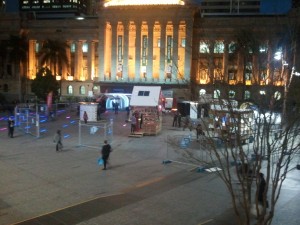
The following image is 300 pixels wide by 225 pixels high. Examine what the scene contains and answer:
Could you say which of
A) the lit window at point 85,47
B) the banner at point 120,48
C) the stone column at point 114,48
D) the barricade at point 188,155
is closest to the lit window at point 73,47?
the lit window at point 85,47

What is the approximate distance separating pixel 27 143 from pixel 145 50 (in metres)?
47.1

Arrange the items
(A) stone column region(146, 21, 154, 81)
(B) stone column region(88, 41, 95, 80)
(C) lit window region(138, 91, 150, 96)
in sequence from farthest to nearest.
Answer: (B) stone column region(88, 41, 95, 80) → (A) stone column region(146, 21, 154, 81) → (C) lit window region(138, 91, 150, 96)

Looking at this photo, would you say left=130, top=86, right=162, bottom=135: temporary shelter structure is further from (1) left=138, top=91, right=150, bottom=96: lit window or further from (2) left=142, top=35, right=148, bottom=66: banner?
(2) left=142, top=35, right=148, bottom=66: banner

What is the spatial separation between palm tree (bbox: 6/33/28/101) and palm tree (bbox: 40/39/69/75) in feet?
14.7

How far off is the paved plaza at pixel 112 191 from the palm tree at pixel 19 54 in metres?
53.7

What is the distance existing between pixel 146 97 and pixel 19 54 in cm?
4939

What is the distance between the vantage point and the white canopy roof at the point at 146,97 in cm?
3058

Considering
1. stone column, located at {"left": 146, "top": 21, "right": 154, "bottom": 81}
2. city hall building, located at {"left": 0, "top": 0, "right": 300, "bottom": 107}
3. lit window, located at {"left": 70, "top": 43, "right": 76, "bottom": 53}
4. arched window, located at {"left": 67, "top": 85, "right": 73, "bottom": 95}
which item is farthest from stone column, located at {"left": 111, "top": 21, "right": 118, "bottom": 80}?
arched window, located at {"left": 67, "top": 85, "right": 73, "bottom": 95}

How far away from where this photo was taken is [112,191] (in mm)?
15039

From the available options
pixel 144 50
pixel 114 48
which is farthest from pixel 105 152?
pixel 114 48

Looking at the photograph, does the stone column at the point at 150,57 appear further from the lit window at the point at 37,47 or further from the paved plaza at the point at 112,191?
the paved plaza at the point at 112,191

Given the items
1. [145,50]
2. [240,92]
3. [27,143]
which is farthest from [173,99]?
[240,92]

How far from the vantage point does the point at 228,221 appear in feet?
39.4

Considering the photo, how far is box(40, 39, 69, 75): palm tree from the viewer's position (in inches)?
2751
